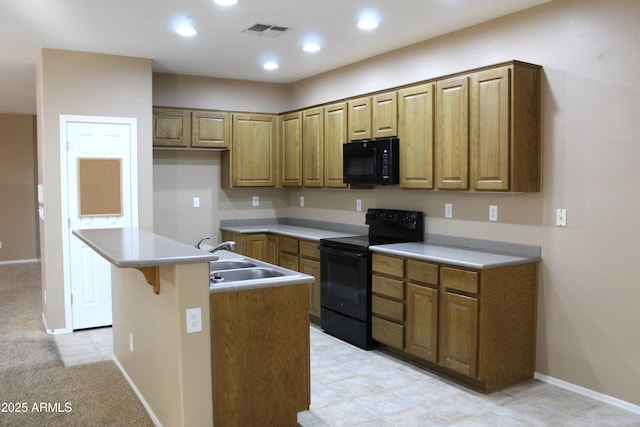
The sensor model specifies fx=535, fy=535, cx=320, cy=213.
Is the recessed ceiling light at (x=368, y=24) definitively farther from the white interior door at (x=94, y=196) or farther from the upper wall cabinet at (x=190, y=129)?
the white interior door at (x=94, y=196)

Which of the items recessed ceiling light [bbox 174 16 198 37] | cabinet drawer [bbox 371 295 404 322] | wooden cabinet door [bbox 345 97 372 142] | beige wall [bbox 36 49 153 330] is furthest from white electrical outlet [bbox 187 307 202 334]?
beige wall [bbox 36 49 153 330]

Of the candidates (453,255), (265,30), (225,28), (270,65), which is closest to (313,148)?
(270,65)

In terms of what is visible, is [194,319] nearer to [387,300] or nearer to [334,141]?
[387,300]

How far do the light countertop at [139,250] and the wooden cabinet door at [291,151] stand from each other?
270 centimetres

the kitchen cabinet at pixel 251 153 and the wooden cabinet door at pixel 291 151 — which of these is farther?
the kitchen cabinet at pixel 251 153

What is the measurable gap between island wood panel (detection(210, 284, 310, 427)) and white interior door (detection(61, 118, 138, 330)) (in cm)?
288

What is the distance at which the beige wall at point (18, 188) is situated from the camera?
9.09 metres

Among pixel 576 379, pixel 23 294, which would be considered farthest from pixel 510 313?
pixel 23 294

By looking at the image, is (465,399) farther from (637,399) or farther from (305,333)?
(305,333)

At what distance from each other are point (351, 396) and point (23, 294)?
5.08 metres

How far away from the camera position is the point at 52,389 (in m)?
3.57

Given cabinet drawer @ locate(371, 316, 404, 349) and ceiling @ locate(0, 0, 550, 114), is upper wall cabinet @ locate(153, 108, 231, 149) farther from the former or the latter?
cabinet drawer @ locate(371, 316, 404, 349)

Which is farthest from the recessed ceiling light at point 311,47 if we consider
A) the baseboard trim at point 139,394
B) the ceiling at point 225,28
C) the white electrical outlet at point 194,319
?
the baseboard trim at point 139,394

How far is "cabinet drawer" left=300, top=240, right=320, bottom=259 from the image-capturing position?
16.8ft
